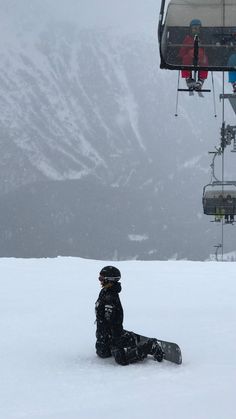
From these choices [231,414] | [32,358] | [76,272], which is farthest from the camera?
[76,272]

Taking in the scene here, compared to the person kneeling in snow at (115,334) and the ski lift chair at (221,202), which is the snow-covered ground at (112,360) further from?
the ski lift chair at (221,202)

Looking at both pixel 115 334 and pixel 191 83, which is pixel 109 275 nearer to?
pixel 115 334

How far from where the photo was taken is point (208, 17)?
796 cm

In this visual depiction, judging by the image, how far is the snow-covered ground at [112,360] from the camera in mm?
5871

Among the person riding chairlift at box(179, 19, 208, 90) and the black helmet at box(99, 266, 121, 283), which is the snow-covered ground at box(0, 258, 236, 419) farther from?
the person riding chairlift at box(179, 19, 208, 90)

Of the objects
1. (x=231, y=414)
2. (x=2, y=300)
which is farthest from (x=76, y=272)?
(x=231, y=414)

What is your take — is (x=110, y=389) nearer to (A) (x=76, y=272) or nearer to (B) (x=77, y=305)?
(B) (x=77, y=305)

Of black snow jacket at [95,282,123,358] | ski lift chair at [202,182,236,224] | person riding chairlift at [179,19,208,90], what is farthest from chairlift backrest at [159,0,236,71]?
ski lift chair at [202,182,236,224]

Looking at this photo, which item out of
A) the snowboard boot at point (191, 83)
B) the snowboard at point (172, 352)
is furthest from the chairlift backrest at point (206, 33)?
the snowboard at point (172, 352)

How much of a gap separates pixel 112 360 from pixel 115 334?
421 millimetres

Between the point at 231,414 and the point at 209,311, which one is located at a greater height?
the point at 209,311

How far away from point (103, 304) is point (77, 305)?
5.88 metres

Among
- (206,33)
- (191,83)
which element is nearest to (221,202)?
(191,83)

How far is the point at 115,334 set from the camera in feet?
25.6
